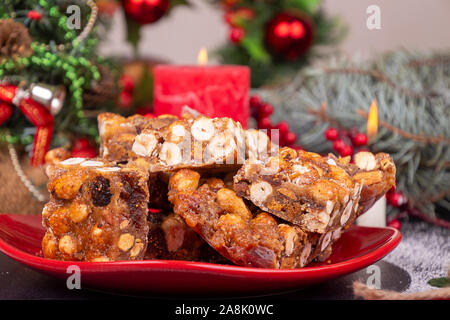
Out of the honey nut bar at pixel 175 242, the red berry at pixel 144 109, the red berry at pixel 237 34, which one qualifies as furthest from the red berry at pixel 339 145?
the red berry at pixel 237 34

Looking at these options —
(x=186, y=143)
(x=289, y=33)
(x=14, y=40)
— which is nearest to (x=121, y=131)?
(x=186, y=143)

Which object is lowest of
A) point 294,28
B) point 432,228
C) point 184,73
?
point 432,228

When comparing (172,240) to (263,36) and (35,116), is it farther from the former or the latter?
(263,36)

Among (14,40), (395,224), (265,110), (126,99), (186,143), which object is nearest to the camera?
(186,143)

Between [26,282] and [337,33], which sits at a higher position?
[337,33]

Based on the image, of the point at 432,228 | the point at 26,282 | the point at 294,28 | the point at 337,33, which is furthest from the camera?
the point at 337,33

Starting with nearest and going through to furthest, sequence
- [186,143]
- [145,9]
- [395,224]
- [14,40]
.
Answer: [186,143] → [14,40] → [395,224] → [145,9]
